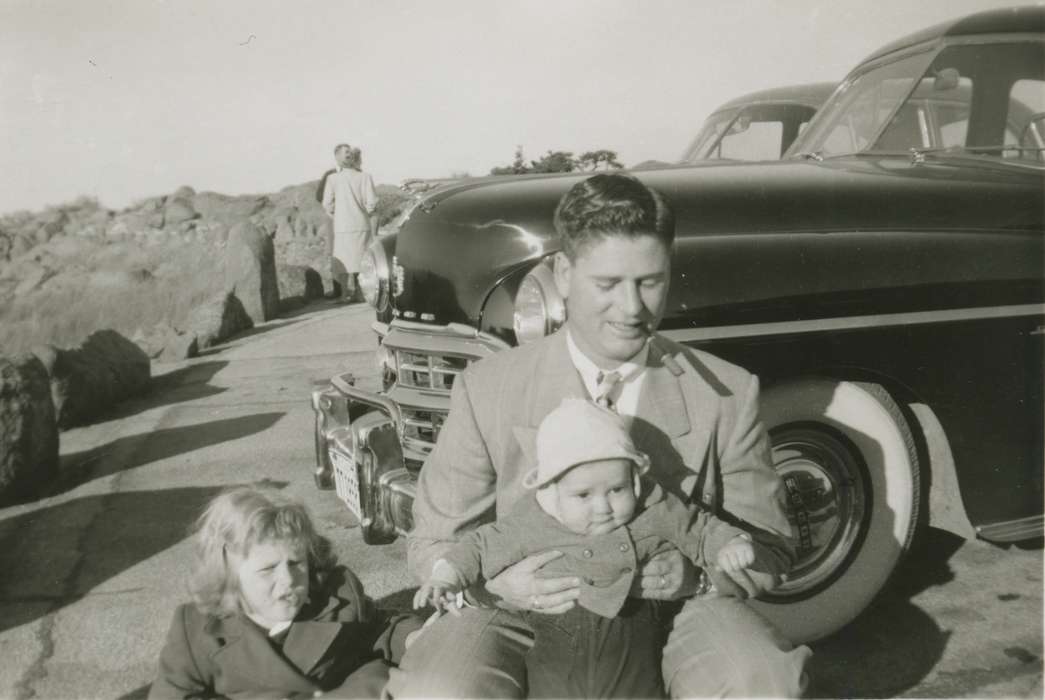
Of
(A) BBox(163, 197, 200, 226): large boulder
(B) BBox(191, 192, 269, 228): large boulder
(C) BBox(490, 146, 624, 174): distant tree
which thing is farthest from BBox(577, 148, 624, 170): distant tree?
(A) BBox(163, 197, 200, 226): large boulder

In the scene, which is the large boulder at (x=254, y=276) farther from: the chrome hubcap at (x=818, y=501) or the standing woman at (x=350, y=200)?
the chrome hubcap at (x=818, y=501)

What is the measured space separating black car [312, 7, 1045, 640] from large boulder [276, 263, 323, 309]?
882cm

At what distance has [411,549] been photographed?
7.42ft

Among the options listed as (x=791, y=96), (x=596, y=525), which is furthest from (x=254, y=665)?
(x=791, y=96)

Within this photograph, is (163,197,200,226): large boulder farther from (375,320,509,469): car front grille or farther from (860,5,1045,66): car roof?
(860,5,1045,66): car roof

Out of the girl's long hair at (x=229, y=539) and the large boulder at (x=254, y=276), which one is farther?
the large boulder at (x=254, y=276)

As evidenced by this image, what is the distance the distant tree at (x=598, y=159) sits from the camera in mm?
4480

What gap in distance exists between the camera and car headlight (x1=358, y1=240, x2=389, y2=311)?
12.5ft

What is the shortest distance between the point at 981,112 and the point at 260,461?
3857 mm

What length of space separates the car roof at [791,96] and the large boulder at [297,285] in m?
7.31

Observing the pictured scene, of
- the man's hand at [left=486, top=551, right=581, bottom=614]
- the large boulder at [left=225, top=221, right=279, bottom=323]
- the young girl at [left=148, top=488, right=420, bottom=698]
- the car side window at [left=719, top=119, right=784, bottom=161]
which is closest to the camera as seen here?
the man's hand at [left=486, top=551, right=581, bottom=614]

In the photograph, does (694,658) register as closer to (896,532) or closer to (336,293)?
(896,532)

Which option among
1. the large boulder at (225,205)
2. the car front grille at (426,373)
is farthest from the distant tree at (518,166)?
the large boulder at (225,205)

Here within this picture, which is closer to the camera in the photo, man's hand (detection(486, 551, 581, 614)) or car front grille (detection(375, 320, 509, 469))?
man's hand (detection(486, 551, 581, 614))
